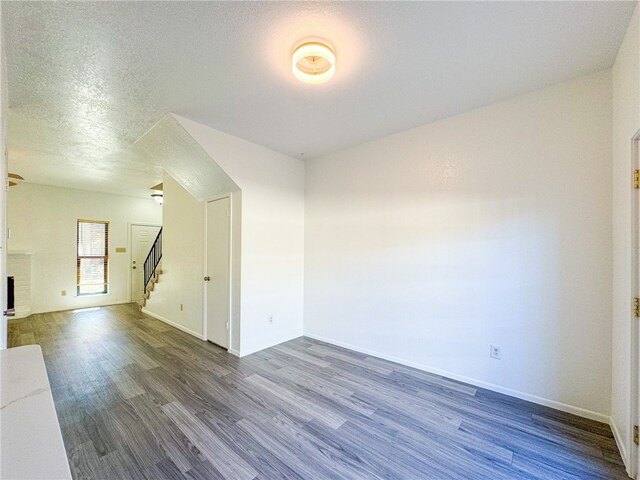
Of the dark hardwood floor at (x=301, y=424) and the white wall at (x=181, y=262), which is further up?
the white wall at (x=181, y=262)

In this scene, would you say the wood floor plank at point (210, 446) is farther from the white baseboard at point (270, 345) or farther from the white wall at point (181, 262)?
the white wall at point (181, 262)

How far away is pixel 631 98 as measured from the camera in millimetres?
1644

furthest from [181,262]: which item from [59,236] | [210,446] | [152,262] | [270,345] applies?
[59,236]

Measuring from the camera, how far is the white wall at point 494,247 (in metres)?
2.11

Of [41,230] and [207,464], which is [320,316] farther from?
[41,230]

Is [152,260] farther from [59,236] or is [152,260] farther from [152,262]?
[59,236]

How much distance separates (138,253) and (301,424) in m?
6.90

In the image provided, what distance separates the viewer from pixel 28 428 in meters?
0.63

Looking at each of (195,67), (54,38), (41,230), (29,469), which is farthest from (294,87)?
(41,230)

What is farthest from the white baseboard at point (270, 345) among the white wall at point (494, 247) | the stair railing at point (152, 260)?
the stair railing at point (152, 260)

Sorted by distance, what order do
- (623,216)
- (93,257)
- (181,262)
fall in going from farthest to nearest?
(93,257) < (181,262) < (623,216)

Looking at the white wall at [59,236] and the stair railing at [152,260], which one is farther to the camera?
the stair railing at [152,260]

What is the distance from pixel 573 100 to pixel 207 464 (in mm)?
3881

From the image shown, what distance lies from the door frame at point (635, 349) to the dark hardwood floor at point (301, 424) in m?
0.16
